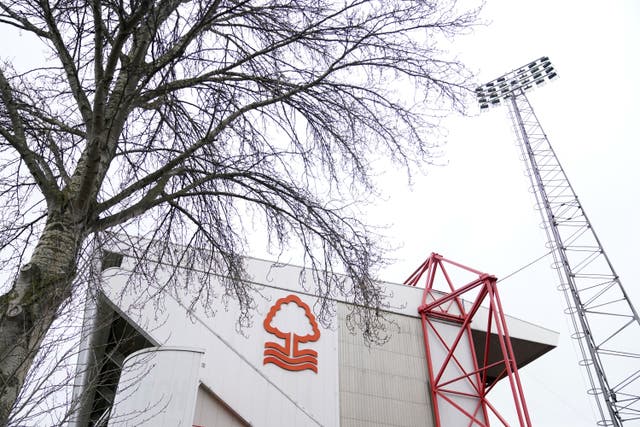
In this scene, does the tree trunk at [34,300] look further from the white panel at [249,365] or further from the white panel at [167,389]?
the white panel at [167,389]

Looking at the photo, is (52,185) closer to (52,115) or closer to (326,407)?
(52,115)

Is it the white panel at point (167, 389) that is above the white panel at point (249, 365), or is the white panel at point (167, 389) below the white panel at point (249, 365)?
below

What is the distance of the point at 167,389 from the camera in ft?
36.0

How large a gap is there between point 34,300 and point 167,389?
757 centimetres

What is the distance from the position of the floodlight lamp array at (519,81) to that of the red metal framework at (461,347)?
15831 mm

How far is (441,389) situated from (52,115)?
17.8 metres

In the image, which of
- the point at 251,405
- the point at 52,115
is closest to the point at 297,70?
the point at 52,115

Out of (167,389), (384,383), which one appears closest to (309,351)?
(384,383)

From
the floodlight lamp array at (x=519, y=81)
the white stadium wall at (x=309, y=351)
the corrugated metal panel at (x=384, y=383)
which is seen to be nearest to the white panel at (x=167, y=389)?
the white stadium wall at (x=309, y=351)

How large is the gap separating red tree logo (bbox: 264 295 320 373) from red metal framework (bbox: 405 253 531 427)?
177 inches

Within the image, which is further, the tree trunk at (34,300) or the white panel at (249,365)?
the white panel at (249,365)

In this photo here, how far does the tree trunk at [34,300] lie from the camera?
144 inches

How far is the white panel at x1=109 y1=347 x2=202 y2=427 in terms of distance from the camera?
414 inches

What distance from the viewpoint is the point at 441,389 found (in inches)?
803
